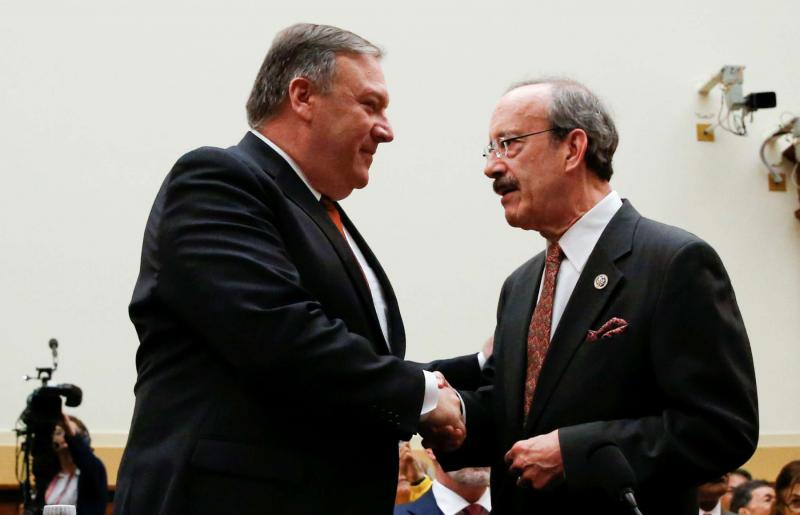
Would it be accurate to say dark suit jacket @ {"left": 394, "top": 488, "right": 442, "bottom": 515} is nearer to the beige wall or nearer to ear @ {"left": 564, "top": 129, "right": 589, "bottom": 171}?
ear @ {"left": 564, "top": 129, "right": 589, "bottom": 171}

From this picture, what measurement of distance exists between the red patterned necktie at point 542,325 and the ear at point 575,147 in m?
0.20

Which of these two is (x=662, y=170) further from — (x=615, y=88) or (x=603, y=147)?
(x=603, y=147)

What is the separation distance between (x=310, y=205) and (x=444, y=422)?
53 centimetres

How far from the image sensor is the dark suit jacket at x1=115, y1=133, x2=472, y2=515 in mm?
1898

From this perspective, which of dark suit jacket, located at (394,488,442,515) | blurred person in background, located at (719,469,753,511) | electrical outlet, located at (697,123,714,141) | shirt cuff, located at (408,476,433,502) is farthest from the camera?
electrical outlet, located at (697,123,714,141)

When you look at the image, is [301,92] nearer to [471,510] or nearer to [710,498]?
[471,510]

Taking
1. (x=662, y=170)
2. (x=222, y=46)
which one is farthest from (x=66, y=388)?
(x=662, y=170)

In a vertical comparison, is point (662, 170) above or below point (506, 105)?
below

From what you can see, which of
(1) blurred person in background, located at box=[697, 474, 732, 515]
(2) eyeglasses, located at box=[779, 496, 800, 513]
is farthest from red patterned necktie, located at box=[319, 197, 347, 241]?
(2) eyeglasses, located at box=[779, 496, 800, 513]

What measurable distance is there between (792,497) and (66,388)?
10.8 ft

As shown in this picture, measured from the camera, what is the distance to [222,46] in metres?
7.31

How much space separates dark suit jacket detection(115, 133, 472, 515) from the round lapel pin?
500mm

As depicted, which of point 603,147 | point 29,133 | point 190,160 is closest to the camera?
point 190,160

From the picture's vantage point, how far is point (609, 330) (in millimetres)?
2287
